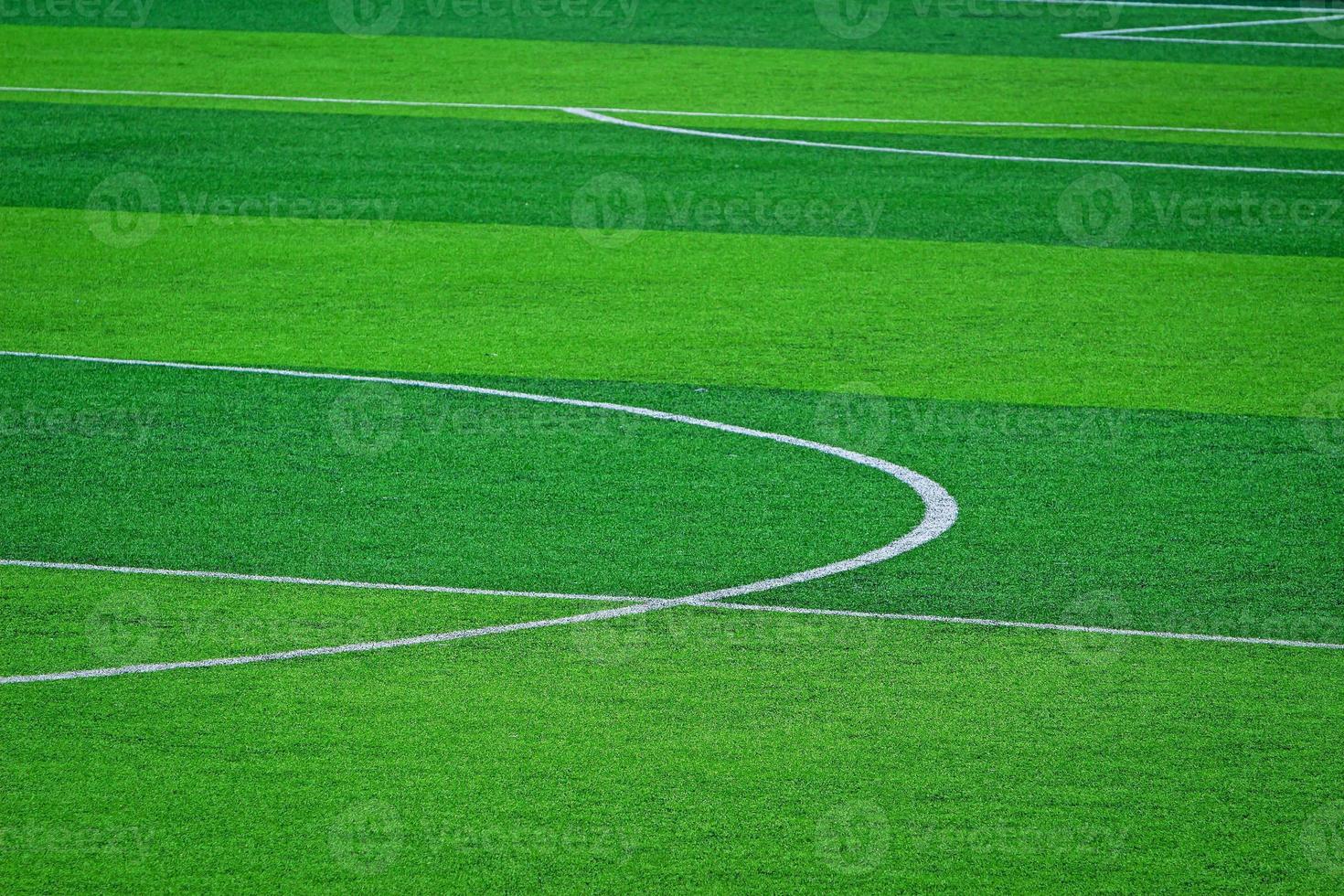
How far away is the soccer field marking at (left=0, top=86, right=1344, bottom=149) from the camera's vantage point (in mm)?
15508

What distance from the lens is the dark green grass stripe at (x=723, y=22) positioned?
20.1 m

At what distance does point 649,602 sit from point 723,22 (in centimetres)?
1624

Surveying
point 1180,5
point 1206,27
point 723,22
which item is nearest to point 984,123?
point 723,22

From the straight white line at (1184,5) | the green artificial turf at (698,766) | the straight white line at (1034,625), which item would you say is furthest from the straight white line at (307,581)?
the straight white line at (1184,5)

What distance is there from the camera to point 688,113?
15773mm

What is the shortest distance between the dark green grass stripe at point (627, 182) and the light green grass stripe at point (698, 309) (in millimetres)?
392

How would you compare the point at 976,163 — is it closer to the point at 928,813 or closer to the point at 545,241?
the point at 545,241

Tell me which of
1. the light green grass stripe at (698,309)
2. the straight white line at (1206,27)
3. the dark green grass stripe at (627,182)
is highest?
the straight white line at (1206,27)

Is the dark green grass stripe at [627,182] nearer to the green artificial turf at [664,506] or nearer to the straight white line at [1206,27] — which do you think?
the green artificial turf at [664,506]

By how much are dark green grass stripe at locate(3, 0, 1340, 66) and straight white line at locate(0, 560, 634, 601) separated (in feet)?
48.2

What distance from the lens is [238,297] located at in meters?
9.98

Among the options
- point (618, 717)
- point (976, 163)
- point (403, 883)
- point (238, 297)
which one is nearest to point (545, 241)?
point (238, 297)

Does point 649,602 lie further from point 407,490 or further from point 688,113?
point 688,113

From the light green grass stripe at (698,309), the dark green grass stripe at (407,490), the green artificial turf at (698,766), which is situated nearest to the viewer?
the green artificial turf at (698,766)
